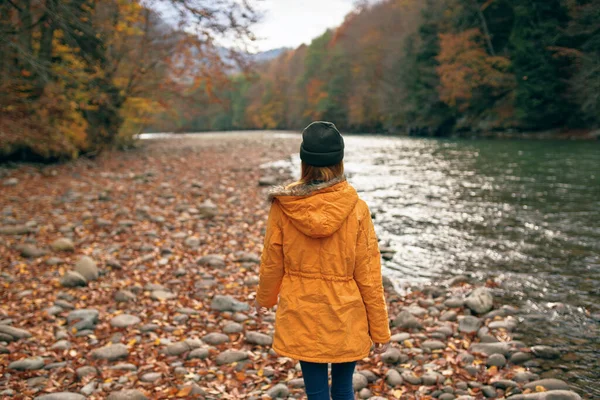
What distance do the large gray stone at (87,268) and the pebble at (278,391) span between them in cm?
331

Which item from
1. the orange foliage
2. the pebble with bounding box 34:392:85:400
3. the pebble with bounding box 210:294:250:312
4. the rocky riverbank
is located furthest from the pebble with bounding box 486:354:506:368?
the orange foliage

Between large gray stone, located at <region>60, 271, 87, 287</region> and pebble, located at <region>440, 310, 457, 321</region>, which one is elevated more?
large gray stone, located at <region>60, 271, 87, 287</region>

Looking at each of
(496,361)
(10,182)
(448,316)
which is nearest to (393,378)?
(496,361)

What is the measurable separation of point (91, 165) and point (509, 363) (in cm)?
1445

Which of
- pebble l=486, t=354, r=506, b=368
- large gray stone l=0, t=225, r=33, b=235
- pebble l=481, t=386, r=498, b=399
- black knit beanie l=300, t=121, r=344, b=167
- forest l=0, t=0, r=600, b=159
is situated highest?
forest l=0, t=0, r=600, b=159

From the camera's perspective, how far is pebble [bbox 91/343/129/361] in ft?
13.1

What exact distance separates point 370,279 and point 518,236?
262 inches

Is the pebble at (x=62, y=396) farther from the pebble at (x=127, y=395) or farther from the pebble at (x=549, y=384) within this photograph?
the pebble at (x=549, y=384)

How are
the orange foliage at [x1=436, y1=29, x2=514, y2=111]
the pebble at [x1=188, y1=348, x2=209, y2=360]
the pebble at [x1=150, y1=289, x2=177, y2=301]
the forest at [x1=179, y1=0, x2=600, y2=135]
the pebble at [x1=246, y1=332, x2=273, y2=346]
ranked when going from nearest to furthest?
the pebble at [x1=188, y1=348, x2=209, y2=360] → the pebble at [x1=246, y1=332, x2=273, y2=346] → the pebble at [x1=150, y1=289, x2=177, y2=301] → the forest at [x1=179, y1=0, x2=600, y2=135] → the orange foliage at [x1=436, y1=29, x2=514, y2=111]

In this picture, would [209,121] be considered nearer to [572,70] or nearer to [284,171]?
[572,70]

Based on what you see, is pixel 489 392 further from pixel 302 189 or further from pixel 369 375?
pixel 302 189

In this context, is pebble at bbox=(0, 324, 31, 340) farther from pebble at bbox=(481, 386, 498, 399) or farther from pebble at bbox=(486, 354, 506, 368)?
pebble at bbox=(486, 354, 506, 368)

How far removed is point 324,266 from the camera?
2.46 metres

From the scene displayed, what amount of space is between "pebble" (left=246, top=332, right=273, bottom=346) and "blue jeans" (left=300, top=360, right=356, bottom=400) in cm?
184
